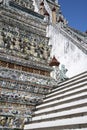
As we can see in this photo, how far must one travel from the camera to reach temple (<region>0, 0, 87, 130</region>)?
8812mm

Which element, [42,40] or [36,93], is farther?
[42,40]

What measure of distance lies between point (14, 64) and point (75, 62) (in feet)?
11.0

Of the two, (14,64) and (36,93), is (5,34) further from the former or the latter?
(36,93)

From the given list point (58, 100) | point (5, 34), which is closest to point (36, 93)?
point (58, 100)

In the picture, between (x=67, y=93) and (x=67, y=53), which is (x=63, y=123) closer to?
(x=67, y=93)

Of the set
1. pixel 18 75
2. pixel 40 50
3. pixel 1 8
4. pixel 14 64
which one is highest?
pixel 1 8

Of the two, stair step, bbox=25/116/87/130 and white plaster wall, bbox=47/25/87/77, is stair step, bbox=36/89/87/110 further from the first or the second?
white plaster wall, bbox=47/25/87/77

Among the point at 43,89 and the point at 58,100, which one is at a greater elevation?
the point at 43,89

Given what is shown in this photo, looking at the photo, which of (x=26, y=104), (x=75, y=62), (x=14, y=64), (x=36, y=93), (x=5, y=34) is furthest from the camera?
(x=5, y=34)

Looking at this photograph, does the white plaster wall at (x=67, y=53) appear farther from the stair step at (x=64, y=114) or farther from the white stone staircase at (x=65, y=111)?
the stair step at (x=64, y=114)

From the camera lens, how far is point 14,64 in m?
11.3

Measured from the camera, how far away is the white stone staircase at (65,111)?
6.11m

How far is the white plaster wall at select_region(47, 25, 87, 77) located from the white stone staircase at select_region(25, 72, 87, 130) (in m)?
3.33

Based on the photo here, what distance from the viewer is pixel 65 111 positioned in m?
7.08
